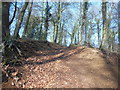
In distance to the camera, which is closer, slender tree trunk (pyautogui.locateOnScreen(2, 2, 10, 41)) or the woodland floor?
the woodland floor

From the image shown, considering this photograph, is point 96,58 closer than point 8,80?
No

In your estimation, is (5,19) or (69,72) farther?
(5,19)

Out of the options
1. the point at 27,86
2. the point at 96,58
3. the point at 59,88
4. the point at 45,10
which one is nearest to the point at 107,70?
the point at 96,58

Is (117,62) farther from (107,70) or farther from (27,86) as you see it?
(27,86)

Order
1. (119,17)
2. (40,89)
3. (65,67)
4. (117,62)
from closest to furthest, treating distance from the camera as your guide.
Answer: (40,89) < (65,67) < (117,62) < (119,17)

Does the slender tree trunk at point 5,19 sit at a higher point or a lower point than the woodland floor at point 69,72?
higher

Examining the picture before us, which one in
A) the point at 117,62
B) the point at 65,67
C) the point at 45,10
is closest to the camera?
the point at 65,67

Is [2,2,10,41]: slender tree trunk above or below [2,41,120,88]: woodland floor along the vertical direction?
above

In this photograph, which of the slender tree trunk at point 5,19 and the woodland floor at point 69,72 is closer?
the woodland floor at point 69,72

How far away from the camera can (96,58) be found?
20.9 feet

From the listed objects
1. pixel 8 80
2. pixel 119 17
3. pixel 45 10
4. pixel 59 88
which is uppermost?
pixel 45 10

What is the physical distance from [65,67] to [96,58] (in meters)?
1.93

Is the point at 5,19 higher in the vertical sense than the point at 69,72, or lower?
higher

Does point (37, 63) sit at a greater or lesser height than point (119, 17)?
lesser
